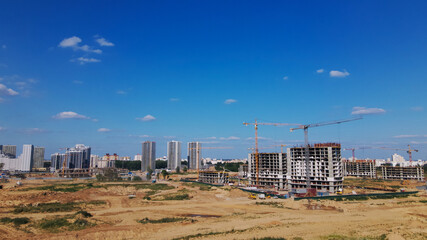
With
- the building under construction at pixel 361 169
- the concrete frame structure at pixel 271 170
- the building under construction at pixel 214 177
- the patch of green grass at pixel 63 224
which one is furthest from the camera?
the building under construction at pixel 361 169

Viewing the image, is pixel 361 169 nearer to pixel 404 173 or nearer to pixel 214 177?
pixel 404 173

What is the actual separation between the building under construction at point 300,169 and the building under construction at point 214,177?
15045 millimetres

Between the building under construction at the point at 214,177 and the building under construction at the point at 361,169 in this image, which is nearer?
the building under construction at the point at 214,177

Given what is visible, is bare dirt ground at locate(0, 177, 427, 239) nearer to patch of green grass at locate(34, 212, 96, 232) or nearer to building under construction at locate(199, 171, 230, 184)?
patch of green grass at locate(34, 212, 96, 232)

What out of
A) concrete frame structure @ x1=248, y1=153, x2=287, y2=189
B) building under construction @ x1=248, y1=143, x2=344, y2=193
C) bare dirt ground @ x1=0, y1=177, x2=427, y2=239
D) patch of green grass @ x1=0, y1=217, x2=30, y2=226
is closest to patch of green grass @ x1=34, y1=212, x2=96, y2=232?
bare dirt ground @ x1=0, y1=177, x2=427, y2=239

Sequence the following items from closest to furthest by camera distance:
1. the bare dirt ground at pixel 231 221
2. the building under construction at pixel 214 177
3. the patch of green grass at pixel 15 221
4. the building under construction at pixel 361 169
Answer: the bare dirt ground at pixel 231 221, the patch of green grass at pixel 15 221, the building under construction at pixel 214 177, the building under construction at pixel 361 169

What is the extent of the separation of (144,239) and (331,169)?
198 ft

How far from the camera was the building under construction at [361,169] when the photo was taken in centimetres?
14200

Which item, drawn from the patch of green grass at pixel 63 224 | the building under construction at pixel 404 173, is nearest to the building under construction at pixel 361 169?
the building under construction at pixel 404 173

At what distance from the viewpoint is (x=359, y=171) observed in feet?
484

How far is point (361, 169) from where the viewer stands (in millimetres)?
146625

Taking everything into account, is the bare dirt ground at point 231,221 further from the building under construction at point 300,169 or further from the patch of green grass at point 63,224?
the building under construction at point 300,169

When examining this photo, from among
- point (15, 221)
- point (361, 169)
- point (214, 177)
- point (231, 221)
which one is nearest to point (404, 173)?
point (361, 169)

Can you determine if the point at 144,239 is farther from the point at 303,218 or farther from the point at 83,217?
the point at 303,218
